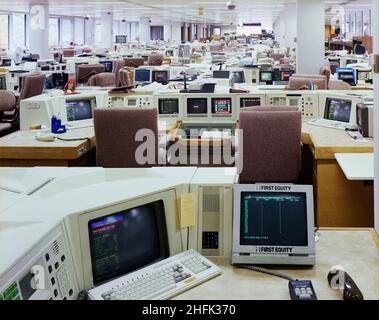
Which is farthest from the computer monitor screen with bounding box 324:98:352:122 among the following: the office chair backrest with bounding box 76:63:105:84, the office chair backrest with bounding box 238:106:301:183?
the office chair backrest with bounding box 76:63:105:84

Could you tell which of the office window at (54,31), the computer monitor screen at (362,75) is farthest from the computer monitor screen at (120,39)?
the computer monitor screen at (362,75)

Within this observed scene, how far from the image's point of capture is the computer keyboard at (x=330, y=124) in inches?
192

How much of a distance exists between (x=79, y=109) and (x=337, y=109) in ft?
8.41

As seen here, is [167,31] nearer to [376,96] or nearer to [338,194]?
[338,194]

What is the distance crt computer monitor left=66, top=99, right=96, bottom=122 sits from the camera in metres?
5.27

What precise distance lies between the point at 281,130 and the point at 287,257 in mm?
2241

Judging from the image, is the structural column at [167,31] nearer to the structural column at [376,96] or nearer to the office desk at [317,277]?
the structural column at [376,96]

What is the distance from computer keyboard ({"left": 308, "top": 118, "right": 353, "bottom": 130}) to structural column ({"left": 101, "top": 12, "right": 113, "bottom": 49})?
19219mm

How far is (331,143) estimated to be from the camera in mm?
4207

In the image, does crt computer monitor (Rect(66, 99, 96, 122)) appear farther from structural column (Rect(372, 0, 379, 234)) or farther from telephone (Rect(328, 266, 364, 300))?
telephone (Rect(328, 266, 364, 300))

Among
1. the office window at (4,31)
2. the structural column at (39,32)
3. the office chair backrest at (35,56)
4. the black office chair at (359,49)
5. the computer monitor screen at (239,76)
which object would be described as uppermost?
the office window at (4,31)

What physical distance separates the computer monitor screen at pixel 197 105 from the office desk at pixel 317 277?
135 inches
